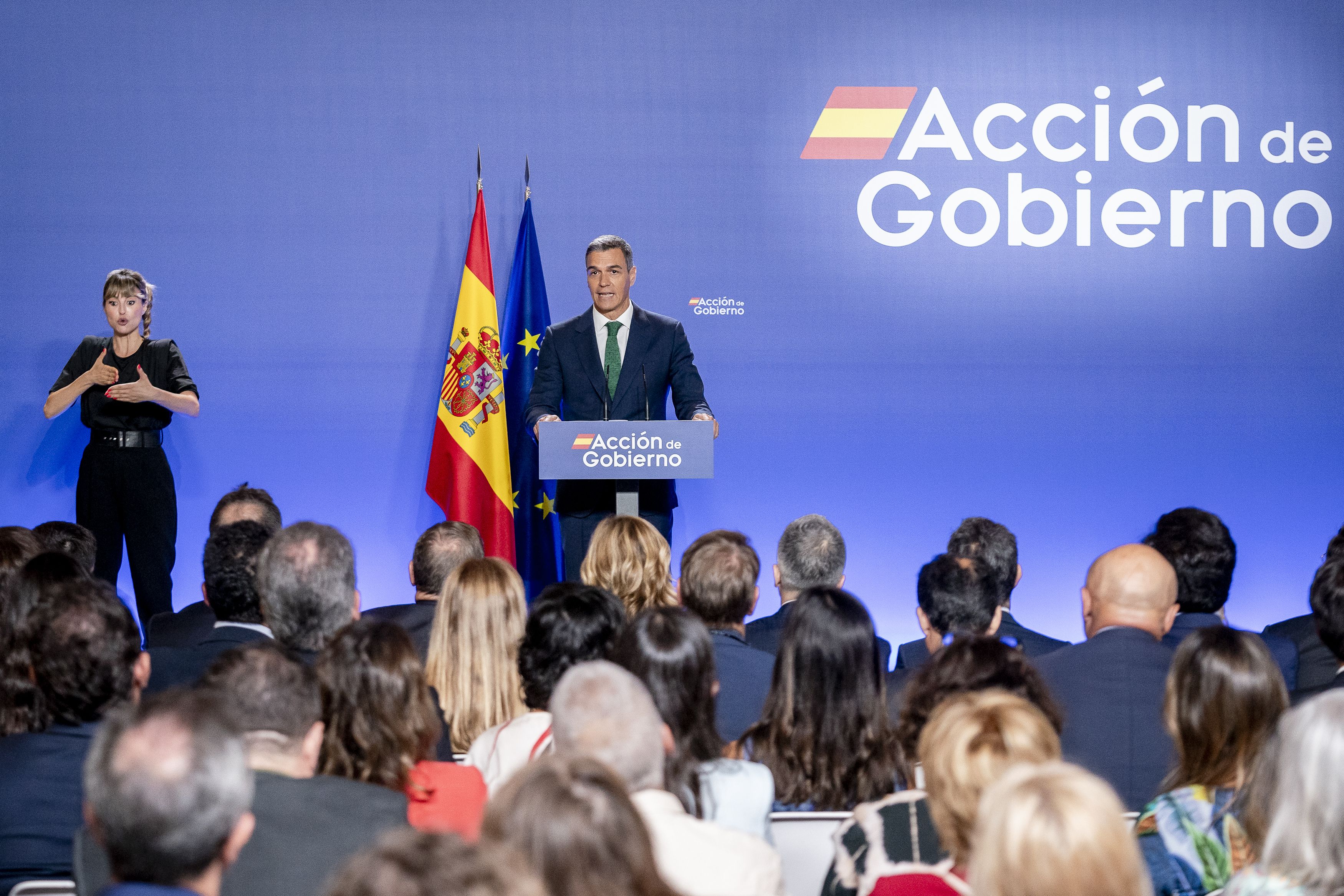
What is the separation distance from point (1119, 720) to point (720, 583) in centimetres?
107

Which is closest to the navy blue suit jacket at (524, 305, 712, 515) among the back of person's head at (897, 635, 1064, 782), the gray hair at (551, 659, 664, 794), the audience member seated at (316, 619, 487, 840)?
the back of person's head at (897, 635, 1064, 782)

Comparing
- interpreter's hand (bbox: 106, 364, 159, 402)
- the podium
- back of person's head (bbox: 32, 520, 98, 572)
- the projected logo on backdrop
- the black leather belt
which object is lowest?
back of person's head (bbox: 32, 520, 98, 572)

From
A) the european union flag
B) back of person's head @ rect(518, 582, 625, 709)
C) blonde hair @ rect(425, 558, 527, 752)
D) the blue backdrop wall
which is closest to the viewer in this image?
back of person's head @ rect(518, 582, 625, 709)

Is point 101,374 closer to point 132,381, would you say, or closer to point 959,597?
point 132,381

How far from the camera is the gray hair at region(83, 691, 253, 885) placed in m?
1.54

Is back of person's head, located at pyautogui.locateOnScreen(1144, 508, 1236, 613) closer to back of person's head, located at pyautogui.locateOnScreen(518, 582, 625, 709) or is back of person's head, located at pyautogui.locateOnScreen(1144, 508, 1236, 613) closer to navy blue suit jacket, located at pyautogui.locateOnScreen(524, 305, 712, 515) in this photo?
back of person's head, located at pyautogui.locateOnScreen(518, 582, 625, 709)

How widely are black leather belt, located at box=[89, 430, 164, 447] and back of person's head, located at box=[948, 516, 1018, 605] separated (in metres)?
3.53

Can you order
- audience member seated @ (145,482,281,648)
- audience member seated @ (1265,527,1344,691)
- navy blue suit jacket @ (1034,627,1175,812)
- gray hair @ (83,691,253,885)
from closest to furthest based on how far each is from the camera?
1. gray hair @ (83,691,253,885)
2. navy blue suit jacket @ (1034,627,1175,812)
3. audience member seated @ (1265,527,1344,691)
4. audience member seated @ (145,482,281,648)

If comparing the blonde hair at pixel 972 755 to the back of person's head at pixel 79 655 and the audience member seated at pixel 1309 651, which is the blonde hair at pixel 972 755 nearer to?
the back of person's head at pixel 79 655

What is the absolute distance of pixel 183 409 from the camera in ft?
18.0

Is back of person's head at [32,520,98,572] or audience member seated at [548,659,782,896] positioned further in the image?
back of person's head at [32,520,98,572]

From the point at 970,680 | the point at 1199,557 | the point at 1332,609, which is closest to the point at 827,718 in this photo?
the point at 970,680

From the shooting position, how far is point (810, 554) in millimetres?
4016

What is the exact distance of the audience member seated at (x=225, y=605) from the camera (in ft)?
9.70
